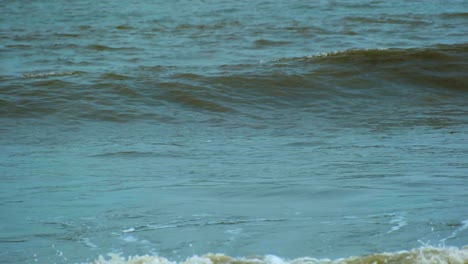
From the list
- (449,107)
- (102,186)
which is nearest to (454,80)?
(449,107)

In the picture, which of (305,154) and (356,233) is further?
(305,154)

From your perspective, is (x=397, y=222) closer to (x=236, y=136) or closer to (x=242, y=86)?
(x=236, y=136)

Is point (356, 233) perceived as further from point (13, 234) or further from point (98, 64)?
point (98, 64)

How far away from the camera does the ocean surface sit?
4.65 m

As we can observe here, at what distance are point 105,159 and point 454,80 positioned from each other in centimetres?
632

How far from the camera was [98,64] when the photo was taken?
519 inches

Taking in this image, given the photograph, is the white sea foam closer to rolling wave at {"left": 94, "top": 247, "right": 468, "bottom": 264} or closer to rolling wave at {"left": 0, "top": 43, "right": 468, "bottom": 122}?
rolling wave at {"left": 94, "top": 247, "right": 468, "bottom": 264}

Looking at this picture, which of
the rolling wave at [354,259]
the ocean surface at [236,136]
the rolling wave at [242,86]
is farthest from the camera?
the rolling wave at [242,86]

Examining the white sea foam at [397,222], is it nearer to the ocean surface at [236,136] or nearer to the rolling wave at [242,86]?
the ocean surface at [236,136]

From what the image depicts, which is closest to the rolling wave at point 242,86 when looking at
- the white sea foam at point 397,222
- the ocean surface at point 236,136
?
the ocean surface at point 236,136

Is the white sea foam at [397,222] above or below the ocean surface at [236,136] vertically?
above

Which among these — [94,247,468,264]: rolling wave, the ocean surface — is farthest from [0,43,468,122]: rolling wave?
[94,247,468,264]: rolling wave

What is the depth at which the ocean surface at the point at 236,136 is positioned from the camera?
465 cm

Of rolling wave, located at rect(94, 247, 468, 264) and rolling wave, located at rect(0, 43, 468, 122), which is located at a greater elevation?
rolling wave, located at rect(94, 247, 468, 264)
